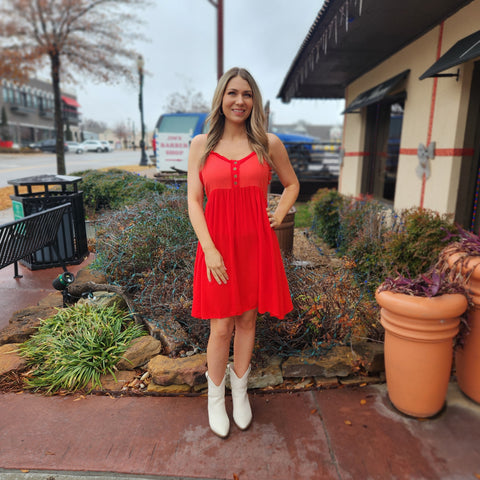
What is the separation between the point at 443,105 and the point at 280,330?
448 cm

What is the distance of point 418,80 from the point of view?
254 inches

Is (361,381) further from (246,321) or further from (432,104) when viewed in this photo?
(432,104)

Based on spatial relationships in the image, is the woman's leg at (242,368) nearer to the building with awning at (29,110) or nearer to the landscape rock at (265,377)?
the landscape rock at (265,377)

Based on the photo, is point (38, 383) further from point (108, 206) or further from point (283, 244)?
point (108, 206)

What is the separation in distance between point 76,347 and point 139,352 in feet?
1.59

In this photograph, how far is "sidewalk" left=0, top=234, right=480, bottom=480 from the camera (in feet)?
6.79

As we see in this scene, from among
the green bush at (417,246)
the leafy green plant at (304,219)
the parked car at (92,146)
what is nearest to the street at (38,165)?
the leafy green plant at (304,219)

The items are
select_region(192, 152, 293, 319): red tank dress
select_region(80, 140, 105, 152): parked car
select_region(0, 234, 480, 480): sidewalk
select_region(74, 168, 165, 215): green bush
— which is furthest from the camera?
select_region(80, 140, 105, 152): parked car

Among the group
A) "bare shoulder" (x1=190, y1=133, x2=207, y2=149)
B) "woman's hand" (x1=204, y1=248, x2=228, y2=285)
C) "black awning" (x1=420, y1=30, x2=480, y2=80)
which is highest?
"black awning" (x1=420, y1=30, x2=480, y2=80)

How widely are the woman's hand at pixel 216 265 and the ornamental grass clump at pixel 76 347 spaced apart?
137 cm

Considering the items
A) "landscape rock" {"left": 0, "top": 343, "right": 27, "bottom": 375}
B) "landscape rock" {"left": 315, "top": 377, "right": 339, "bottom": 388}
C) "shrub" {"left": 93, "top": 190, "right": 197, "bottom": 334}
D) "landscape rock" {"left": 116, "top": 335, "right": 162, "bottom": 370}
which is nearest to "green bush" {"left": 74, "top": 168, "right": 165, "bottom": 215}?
"shrub" {"left": 93, "top": 190, "right": 197, "bottom": 334}

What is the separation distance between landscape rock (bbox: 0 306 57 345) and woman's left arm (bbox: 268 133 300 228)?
8.11 feet

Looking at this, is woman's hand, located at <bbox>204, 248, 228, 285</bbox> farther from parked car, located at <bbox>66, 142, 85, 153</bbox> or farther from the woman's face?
parked car, located at <bbox>66, 142, 85, 153</bbox>

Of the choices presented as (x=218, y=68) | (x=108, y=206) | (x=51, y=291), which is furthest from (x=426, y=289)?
(x=218, y=68)
